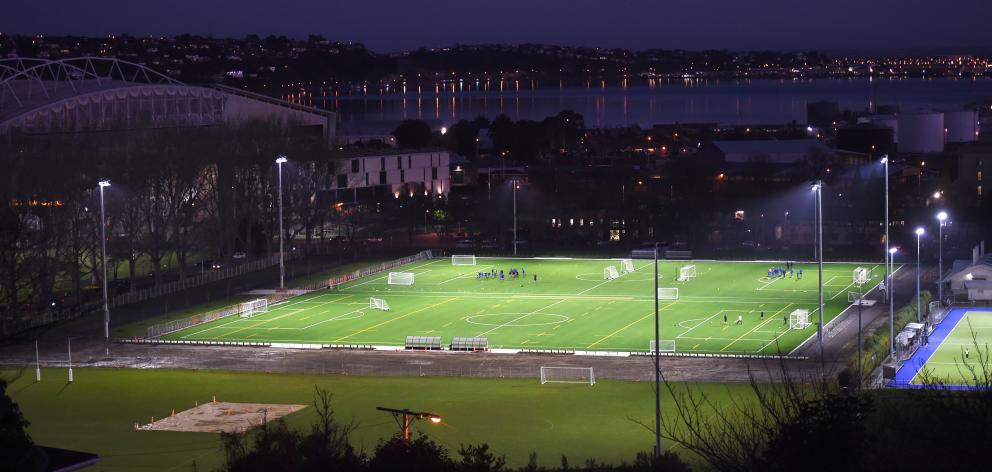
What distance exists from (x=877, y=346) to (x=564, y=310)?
50.9 ft

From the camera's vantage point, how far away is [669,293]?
55.4 meters

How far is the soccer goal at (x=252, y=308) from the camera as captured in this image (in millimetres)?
52031

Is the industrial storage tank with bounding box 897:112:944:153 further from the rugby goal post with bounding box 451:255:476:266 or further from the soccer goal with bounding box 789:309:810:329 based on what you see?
the soccer goal with bounding box 789:309:810:329

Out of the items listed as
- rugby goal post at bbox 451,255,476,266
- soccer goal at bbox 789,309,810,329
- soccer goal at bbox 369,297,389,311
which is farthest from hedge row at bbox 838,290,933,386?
rugby goal post at bbox 451,255,476,266

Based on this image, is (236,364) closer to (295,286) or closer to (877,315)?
(295,286)

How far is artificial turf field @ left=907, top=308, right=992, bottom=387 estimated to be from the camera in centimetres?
3619

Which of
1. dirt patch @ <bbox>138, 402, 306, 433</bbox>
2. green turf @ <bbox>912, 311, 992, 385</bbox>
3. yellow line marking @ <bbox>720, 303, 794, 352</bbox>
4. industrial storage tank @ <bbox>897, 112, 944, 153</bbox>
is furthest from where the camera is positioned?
industrial storage tank @ <bbox>897, 112, 944, 153</bbox>

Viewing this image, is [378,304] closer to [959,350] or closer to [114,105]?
[959,350]

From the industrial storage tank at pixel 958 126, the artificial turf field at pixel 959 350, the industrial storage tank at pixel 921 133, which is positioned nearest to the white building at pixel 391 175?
the artificial turf field at pixel 959 350

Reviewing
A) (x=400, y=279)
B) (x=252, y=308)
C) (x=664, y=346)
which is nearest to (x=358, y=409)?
(x=664, y=346)

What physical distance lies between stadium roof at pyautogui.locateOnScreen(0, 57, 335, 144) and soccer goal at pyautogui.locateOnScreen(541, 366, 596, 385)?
39.6 m

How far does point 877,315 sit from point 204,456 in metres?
28.2

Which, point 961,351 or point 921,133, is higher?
point 921,133

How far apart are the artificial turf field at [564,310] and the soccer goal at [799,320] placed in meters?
0.32
